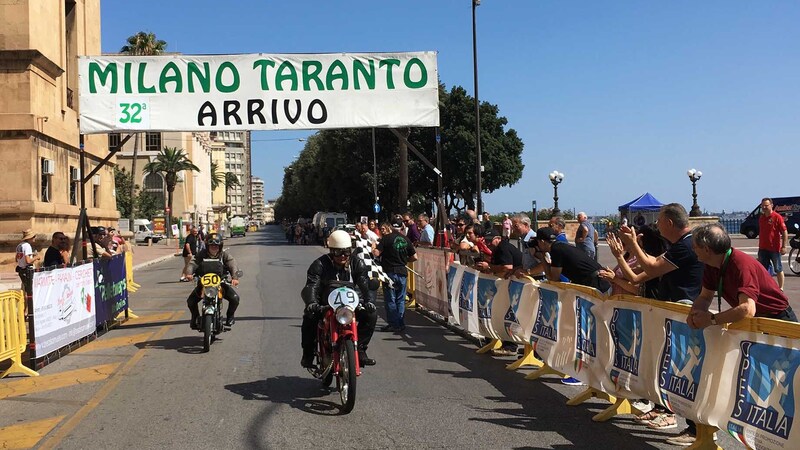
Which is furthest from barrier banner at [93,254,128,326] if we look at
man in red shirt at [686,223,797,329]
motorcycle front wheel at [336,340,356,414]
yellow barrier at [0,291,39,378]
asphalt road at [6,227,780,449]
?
man in red shirt at [686,223,797,329]

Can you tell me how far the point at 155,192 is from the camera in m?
89.9

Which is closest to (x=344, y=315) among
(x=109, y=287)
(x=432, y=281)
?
(x=432, y=281)

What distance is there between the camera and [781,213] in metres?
45.2

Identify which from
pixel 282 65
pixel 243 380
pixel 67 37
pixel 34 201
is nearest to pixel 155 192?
pixel 67 37

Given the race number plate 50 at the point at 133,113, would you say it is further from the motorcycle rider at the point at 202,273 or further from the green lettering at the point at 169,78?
the motorcycle rider at the point at 202,273

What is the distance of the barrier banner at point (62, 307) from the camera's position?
9.59 metres

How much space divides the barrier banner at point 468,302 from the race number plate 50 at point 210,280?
3712mm

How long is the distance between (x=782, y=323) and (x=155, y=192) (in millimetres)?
91152

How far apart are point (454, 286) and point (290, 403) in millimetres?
5512

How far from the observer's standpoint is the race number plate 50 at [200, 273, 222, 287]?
10.5 m

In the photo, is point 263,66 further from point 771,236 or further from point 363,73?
point 771,236

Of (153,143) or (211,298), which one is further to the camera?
(153,143)

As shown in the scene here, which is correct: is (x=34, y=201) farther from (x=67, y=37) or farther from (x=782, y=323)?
(x=782, y=323)

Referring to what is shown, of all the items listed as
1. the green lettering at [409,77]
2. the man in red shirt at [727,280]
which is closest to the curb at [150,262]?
the green lettering at [409,77]
